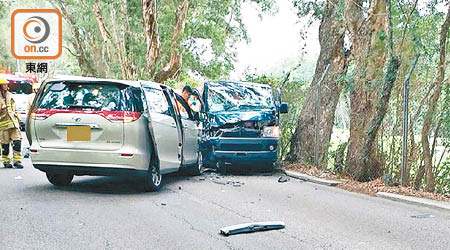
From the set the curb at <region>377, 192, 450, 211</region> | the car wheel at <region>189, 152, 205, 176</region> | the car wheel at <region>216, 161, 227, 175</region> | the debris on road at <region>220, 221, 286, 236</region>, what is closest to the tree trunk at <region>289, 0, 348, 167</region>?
the car wheel at <region>216, 161, 227, 175</region>

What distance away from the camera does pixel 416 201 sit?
26.1 feet

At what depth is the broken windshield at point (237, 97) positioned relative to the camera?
38.5 ft

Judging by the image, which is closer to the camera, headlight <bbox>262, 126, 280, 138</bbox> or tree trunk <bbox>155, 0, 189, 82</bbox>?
headlight <bbox>262, 126, 280, 138</bbox>

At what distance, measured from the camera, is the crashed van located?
1114 cm

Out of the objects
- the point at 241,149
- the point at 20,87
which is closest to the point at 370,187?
the point at 241,149

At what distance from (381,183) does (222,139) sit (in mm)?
3300

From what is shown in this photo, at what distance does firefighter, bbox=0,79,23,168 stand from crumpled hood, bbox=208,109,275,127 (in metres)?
3.93

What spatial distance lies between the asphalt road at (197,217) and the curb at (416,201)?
0.16 metres

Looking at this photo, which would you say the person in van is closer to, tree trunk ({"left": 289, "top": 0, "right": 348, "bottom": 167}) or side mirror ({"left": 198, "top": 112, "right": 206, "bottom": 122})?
side mirror ({"left": 198, "top": 112, "right": 206, "bottom": 122})

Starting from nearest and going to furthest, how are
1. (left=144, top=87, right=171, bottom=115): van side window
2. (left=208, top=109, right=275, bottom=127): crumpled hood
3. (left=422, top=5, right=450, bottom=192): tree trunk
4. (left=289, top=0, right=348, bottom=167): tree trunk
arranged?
1. (left=144, top=87, right=171, bottom=115): van side window
2. (left=422, top=5, right=450, bottom=192): tree trunk
3. (left=208, top=109, right=275, bottom=127): crumpled hood
4. (left=289, top=0, right=348, bottom=167): tree trunk

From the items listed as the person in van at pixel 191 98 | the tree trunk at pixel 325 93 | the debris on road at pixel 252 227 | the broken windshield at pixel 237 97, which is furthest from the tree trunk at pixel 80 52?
the debris on road at pixel 252 227

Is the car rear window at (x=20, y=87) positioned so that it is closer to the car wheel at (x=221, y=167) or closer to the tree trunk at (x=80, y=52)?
the tree trunk at (x=80, y=52)

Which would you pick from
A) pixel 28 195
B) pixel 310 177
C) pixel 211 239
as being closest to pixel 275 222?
pixel 211 239

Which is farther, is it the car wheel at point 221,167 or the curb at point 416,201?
the car wheel at point 221,167
